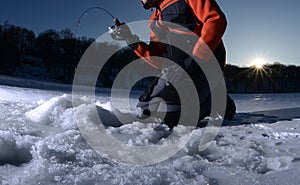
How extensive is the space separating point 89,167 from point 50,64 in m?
52.6

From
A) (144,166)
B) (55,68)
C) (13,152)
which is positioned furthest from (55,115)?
(55,68)

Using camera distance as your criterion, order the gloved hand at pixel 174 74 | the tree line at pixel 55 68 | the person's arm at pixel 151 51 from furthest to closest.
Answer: the tree line at pixel 55 68
the person's arm at pixel 151 51
the gloved hand at pixel 174 74

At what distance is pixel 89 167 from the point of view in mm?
1169

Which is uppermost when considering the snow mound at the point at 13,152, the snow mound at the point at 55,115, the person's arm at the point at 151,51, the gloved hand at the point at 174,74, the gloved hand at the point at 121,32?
the gloved hand at the point at 121,32

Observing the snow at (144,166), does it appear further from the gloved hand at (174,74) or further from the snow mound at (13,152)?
the gloved hand at (174,74)

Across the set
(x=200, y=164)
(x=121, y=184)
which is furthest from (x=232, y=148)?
(x=121, y=184)

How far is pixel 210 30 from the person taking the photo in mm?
2158

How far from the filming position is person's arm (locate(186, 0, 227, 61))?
215 centimetres

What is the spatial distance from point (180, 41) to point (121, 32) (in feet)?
2.05

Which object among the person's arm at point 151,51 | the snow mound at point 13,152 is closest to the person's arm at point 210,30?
the person's arm at point 151,51

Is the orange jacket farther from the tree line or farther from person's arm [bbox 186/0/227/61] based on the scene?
the tree line

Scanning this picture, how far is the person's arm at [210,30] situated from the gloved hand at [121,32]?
861mm

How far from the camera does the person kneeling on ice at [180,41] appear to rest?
7.15 feet

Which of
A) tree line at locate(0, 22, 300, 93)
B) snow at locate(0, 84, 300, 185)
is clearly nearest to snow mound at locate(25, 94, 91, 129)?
snow at locate(0, 84, 300, 185)
